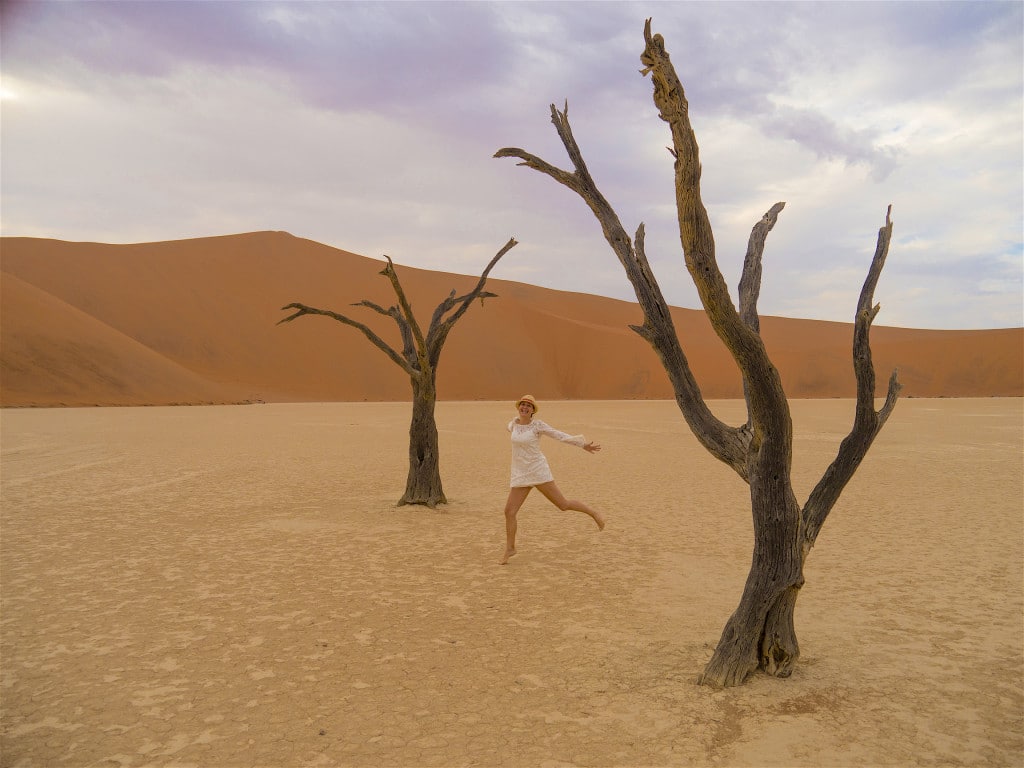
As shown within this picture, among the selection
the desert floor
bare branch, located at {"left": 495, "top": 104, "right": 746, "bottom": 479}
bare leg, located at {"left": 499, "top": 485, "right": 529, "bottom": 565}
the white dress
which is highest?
bare branch, located at {"left": 495, "top": 104, "right": 746, "bottom": 479}

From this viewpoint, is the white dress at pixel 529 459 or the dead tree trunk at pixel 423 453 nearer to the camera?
the white dress at pixel 529 459

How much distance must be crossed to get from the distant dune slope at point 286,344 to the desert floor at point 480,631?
36805mm

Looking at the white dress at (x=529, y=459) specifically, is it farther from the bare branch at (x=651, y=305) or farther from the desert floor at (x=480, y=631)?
the bare branch at (x=651, y=305)

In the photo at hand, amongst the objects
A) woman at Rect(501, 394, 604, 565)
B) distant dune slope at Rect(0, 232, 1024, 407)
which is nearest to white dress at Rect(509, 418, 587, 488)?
woman at Rect(501, 394, 604, 565)

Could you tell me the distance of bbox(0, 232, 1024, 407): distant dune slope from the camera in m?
43.8

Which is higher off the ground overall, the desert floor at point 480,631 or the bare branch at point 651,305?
the bare branch at point 651,305

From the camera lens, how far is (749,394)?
4133 mm

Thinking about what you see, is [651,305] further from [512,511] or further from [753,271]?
[512,511]

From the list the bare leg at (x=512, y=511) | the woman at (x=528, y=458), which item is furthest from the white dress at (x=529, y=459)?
the bare leg at (x=512, y=511)

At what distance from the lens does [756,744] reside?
11.5ft

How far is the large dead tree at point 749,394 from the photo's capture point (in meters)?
3.79

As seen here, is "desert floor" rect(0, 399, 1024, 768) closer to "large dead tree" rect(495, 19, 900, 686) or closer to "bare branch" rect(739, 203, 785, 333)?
"large dead tree" rect(495, 19, 900, 686)

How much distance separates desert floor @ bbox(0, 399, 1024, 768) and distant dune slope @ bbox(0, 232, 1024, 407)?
36805mm

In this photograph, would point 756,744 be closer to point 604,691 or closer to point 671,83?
point 604,691
